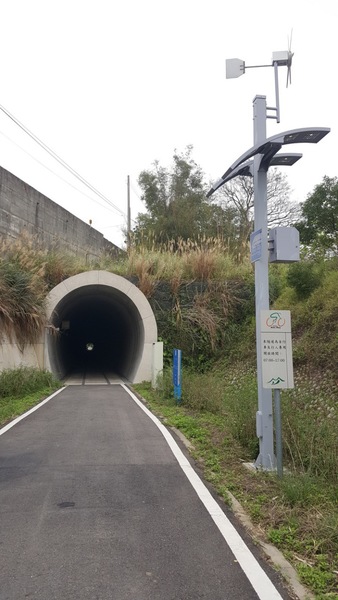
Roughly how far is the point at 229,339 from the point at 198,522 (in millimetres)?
12810

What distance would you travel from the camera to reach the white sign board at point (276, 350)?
589 cm

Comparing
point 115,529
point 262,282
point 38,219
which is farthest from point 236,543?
point 38,219

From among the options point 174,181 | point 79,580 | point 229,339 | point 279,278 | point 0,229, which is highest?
point 174,181

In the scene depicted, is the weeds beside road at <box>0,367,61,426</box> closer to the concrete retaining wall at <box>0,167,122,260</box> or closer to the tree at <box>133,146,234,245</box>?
the concrete retaining wall at <box>0,167,122,260</box>

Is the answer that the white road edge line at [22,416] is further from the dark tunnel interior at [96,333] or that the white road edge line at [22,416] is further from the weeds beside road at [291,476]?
the dark tunnel interior at [96,333]

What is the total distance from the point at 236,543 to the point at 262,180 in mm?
4391

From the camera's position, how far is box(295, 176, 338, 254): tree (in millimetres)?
19469

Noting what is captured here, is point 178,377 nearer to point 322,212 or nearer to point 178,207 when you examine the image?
point 322,212

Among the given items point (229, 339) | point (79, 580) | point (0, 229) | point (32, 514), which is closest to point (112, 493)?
point (32, 514)

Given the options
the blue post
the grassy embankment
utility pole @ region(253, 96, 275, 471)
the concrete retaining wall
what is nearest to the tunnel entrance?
the grassy embankment

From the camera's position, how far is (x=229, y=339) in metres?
17.2

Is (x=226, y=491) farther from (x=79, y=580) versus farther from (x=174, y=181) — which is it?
(x=174, y=181)

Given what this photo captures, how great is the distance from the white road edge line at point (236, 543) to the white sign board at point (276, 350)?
1.40 metres

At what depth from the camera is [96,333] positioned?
33438 mm
